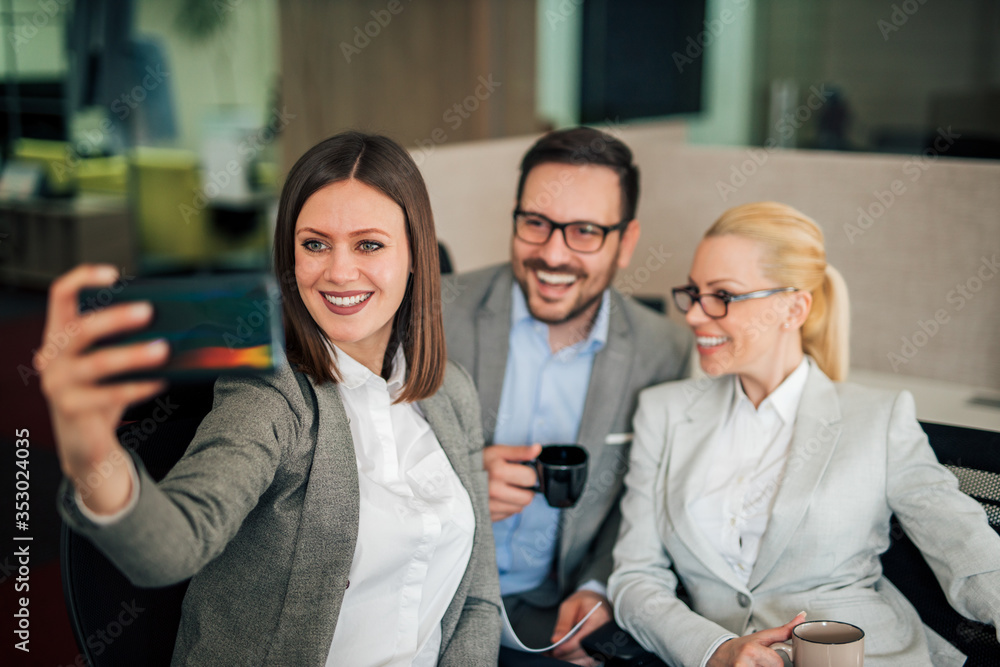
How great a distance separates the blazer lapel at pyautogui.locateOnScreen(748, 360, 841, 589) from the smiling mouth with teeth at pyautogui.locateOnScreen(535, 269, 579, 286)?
557 mm

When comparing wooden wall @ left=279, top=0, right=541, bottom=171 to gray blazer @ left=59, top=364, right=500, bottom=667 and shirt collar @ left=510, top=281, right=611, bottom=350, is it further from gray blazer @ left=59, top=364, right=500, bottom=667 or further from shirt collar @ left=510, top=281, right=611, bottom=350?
gray blazer @ left=59, top=364, right=500, bottom=667

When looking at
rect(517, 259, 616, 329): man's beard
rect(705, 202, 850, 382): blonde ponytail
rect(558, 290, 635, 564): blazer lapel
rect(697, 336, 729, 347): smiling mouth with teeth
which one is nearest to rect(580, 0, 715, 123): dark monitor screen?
rect(517, 259, 616, 329): man's beard

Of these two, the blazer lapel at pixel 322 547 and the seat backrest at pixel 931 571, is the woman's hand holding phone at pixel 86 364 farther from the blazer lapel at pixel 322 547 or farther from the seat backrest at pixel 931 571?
the seat backrest at pixel 931 571

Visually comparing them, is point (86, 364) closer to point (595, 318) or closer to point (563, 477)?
point (563, 477)

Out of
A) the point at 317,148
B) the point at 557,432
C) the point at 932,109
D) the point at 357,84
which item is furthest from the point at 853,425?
the point at 357,84

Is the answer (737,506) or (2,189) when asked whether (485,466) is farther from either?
(2,189)

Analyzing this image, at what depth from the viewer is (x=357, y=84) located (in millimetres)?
5988

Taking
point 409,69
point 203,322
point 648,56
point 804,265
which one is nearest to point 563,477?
point 804,265

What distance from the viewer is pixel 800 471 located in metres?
1.45

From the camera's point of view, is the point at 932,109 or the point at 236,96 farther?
the point at 236,96

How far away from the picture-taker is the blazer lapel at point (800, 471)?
56.1 inches

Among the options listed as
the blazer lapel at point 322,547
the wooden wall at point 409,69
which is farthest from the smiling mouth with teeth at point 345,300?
the wooden wall at point 409,69

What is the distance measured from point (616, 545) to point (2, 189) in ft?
20.7

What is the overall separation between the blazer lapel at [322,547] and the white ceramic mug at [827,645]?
0.63 metres
